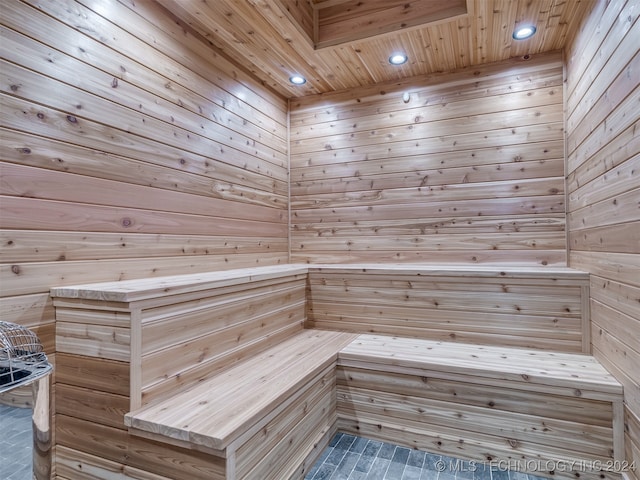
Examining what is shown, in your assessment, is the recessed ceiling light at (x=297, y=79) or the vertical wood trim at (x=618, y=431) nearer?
the vertical wood trim at (x=618, y=431)

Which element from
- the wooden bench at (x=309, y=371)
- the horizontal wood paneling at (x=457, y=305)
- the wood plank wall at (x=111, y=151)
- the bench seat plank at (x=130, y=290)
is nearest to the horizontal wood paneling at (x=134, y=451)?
the wooden bench at (x=309, y=371)

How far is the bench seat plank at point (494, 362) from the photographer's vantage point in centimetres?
189

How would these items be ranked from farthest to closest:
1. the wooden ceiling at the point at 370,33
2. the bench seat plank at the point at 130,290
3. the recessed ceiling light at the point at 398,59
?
the recessed ceiling light at the point at 398,59, the wooden ceiling at the point at 370,33, the bench seat plank at the point at 130,290

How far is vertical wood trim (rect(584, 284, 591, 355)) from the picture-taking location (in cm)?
229

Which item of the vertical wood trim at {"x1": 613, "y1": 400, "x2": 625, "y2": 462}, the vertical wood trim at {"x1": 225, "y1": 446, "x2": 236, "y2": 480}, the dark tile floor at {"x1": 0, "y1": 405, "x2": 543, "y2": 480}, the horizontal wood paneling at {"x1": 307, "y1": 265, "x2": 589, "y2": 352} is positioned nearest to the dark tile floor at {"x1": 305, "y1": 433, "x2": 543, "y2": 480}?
the dark tile floor at {"x1": 0, "y1": 405, "x2": 543, "y2": 480}

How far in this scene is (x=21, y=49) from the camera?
152cm

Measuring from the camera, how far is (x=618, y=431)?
1.79 meters

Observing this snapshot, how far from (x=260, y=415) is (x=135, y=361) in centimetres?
58

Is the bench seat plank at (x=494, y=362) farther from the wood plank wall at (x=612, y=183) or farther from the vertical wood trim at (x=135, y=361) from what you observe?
the vertical wood trim at (x=135, y=361)

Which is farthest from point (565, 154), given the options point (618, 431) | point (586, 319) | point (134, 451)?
point (134, 451)

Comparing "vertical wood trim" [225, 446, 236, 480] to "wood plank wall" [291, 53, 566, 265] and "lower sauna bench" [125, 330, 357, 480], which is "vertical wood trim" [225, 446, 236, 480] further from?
"wood plank wall" [291, 53, 566, 265]

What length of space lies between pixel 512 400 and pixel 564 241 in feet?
4.62

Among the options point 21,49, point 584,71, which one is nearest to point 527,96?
point 584,71

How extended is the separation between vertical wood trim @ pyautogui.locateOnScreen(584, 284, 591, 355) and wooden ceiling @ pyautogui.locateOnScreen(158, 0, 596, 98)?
174cm
